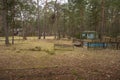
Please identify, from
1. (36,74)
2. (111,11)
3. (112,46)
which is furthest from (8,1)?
(111,11)

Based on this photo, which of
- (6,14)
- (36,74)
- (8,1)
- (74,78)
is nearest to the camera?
(74,78)

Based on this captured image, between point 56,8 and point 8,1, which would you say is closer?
point 8,1

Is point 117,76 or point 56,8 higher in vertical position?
point 56,8

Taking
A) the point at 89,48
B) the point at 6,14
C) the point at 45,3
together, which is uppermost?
the point at 45,3

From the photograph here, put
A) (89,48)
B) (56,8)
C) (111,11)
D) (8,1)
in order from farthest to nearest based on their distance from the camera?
(111,11), (56,8), (8,1), (89,48)

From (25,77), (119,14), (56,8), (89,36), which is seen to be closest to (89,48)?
(25,77)

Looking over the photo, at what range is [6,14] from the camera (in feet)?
67.5

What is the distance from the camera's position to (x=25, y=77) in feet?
19.4

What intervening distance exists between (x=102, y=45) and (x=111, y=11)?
28.9 metres

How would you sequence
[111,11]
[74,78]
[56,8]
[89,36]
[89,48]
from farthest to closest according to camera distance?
[111,11]
[56,8]
[89,36]
[89,48]
[74,78]

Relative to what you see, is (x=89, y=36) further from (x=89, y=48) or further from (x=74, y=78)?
(x=74, y=78)

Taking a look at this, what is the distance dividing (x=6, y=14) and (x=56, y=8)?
18862 mm

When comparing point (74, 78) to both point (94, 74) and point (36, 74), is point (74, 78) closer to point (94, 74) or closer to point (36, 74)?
point (94, 74)

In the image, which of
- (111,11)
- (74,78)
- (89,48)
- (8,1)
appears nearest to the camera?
(74,78)
